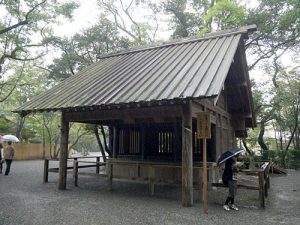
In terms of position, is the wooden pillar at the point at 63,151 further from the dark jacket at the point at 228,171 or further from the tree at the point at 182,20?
the tree at the point at 182,20

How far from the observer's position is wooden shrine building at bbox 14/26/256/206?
8398 millimetres

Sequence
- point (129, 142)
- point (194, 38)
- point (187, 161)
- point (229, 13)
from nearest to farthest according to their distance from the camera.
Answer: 1. point (187, 161)
2. point (194, 38)
3. point (129, 142)
4. point (229, 13)

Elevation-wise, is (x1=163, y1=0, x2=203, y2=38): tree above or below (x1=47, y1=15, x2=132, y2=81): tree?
above

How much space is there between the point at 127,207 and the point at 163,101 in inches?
128

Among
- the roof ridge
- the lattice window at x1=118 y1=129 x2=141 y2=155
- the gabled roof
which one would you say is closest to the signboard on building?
the gabled roof

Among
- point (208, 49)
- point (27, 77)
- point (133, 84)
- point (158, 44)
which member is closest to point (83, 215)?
point (133, 84)

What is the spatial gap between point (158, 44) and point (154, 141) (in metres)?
4.96

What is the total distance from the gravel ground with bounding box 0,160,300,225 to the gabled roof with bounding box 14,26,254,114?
120 inches

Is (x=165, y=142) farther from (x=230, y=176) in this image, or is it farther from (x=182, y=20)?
(x=182, y=20)

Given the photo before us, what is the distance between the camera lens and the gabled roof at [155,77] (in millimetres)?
8312

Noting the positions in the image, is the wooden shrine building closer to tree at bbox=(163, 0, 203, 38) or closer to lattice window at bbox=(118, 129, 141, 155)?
lattice window at bbox=(118, 129, 141, 155)

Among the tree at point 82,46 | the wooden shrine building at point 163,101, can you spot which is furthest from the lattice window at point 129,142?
the tree at point 82,46

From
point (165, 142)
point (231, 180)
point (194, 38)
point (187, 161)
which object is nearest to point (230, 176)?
point (231, 180)

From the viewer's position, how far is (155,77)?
1009 cm
